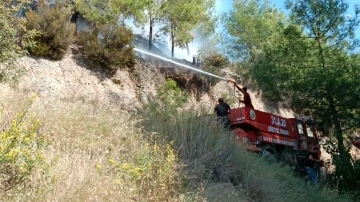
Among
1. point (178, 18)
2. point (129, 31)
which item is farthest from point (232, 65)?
point (129, 31)

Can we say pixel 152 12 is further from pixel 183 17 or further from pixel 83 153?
pixel 83 153

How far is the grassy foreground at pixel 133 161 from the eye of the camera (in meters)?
4.03

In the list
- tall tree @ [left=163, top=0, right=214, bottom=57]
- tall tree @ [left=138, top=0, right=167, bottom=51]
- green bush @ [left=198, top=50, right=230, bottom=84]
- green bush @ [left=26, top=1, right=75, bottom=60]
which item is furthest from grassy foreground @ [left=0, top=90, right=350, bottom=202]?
green bush @ [left=198, top=50, right=230, bottom=84]

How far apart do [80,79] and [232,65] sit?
40.1 feet

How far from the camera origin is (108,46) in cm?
1530

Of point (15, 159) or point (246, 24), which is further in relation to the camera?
point (246, 24)

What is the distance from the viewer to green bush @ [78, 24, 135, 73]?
48.8ft

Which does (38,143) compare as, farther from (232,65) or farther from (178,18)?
(232,65)

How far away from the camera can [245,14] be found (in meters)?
26.9

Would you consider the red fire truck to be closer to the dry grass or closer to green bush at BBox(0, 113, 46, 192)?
the dry grass

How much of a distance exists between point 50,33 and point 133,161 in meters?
9.34

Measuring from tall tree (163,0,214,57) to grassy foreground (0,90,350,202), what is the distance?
11770 millimetres

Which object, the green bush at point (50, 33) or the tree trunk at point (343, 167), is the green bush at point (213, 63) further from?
the tree trunk at point (343, 167)

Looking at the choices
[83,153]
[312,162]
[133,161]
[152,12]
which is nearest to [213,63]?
[152,12]
